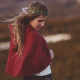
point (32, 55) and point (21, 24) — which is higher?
point (21, 24)

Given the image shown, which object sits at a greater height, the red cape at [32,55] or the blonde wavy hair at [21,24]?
the blonde wavy hair at [21,24]

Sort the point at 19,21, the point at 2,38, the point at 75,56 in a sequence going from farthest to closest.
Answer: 1. the point at 2,38
2. the point at 75,56
3. the point at 19,21

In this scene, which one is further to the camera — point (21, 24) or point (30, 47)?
point (21, 24)

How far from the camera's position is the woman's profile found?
1.83 meters

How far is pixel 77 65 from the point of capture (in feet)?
21.5

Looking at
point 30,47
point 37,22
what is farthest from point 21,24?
point 30,47

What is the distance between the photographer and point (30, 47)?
181 cm

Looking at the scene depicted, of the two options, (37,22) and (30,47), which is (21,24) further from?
(30,47)

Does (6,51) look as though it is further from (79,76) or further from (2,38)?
(79,76)

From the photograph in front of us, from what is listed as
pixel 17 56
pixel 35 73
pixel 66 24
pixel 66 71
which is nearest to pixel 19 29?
pixel 17 56

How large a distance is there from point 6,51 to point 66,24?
7420 millimetres

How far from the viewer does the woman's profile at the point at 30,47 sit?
183 cm

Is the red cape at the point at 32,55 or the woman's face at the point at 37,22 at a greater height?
the woman's face at the point at 37,22

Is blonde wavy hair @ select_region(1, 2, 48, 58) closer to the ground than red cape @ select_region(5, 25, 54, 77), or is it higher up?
higher up
